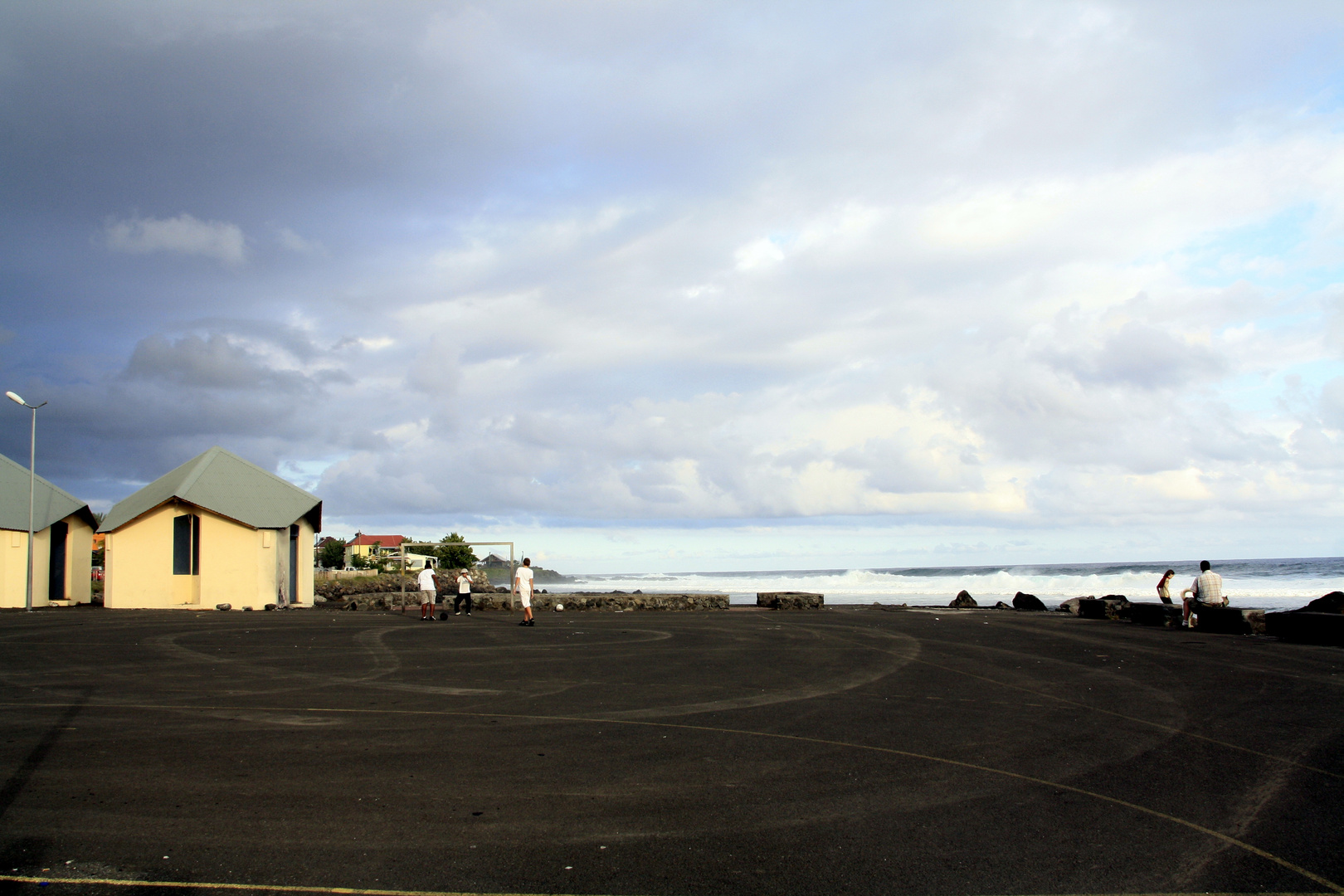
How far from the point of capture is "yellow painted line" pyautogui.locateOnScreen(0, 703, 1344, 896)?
5.20 metres

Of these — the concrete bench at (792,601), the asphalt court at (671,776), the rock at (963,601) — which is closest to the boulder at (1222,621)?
the asphalt court at (671,776)

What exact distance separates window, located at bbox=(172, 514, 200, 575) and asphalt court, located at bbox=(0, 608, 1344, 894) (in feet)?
56.0

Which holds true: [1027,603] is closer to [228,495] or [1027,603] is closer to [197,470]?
[228,495]

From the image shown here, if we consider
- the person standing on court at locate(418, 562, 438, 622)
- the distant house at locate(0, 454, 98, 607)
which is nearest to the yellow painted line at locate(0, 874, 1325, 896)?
the person standing on court at locate(418, 562, 438, 622)

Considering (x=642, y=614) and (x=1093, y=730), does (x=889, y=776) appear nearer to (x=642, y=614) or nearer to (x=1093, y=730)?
(x=1093, y=730)

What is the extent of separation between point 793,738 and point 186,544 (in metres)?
28.5

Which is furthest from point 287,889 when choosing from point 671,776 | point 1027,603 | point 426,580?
point 1027,603

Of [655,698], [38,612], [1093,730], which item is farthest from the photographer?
[38,612]

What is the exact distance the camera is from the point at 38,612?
27812 mm

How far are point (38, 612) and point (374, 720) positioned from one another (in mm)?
25886

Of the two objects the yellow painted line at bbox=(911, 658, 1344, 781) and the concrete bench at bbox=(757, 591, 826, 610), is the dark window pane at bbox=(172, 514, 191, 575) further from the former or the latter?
the yellow painted line at bbox=(911, 658, 1344, 781)

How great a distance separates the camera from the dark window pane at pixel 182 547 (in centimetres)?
2998

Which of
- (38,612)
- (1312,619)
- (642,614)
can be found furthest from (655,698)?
(38,612)

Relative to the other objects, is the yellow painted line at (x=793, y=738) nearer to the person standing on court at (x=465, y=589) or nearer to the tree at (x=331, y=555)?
the person standing on court at (x=465, y=589)
